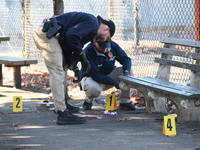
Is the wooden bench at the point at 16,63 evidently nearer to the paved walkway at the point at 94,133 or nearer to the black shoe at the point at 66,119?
the paved walkway at the point at 94,133

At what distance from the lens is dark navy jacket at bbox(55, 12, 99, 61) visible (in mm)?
5488

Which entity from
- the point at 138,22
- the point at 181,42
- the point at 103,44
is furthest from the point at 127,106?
the point at 138,22

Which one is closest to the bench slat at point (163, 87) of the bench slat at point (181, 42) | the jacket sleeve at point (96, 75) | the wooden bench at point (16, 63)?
the jacket sleeve at point (96, 75)

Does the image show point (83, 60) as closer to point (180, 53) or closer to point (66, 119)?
point (66, 119)

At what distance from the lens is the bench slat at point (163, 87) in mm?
5259

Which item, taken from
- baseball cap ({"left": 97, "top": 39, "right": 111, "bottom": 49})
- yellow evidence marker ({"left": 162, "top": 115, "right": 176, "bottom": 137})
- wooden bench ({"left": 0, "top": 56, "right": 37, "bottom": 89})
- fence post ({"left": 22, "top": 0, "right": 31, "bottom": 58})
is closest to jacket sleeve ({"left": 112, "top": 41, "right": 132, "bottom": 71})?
baseball cap ({"left": 97, "top": 39, "right": 111, "bottom": 49})

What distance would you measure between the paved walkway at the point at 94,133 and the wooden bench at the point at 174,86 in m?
0.16

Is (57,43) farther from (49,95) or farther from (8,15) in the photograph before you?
(8,15)

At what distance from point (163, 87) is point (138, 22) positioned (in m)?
5.49

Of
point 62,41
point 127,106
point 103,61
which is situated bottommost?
point 127,106

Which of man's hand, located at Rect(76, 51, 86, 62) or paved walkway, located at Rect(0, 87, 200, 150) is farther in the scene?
man's hand, located at Rect(76, 51, 86, 62)

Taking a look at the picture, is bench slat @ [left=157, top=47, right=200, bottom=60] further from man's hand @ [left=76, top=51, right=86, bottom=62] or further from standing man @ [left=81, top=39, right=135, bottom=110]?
man's hand @ [left=76, top=51, right=86, bottom=62]

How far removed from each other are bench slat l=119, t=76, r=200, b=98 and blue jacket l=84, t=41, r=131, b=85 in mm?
270

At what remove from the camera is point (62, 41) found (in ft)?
18.8
